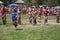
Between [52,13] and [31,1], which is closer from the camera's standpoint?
[52,13]

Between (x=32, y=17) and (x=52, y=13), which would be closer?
(x=32, y=17)

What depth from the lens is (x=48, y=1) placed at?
7325cm

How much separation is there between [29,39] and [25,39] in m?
0.24

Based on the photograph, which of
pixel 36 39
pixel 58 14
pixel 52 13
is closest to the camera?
pixel 36 39

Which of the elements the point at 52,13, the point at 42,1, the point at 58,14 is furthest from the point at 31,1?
the point at 58,14

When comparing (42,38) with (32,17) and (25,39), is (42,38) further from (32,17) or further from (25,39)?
(32,17)

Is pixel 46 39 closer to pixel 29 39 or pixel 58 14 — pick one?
pixel 29 39

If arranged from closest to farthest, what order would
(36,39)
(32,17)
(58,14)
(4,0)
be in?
(36,39), (32,17), (58,14), (4,0)

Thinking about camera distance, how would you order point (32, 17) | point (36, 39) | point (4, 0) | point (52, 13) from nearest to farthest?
point (36, 39)
point (32, 17)
point (52, 13)
point (4, 0)

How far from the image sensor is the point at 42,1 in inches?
2955

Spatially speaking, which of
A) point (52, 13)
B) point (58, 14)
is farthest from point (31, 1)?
point (58, 14)

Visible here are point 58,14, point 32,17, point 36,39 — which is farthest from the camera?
point 58,14

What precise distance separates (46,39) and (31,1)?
58881mm

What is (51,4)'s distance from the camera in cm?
7150
